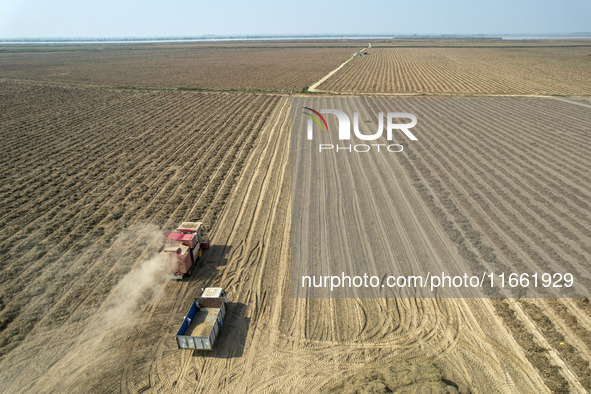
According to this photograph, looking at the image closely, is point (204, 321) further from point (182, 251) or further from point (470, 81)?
point (470, 81)

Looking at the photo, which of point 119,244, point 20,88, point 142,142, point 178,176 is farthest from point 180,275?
point 20,88

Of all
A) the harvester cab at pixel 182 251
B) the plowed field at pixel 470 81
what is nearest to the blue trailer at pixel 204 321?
the harvester cab at pixel 182 251

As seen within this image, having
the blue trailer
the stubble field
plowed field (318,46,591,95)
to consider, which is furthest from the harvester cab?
plowed field (318,46,591,95)

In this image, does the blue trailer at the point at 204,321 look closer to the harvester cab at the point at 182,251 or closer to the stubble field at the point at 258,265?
the stubble field at the point at 258,265

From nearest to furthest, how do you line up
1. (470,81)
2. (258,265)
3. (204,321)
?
(204,321) → (258,265) → (470,81)

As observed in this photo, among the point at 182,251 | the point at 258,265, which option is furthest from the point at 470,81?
the point at 182,251
